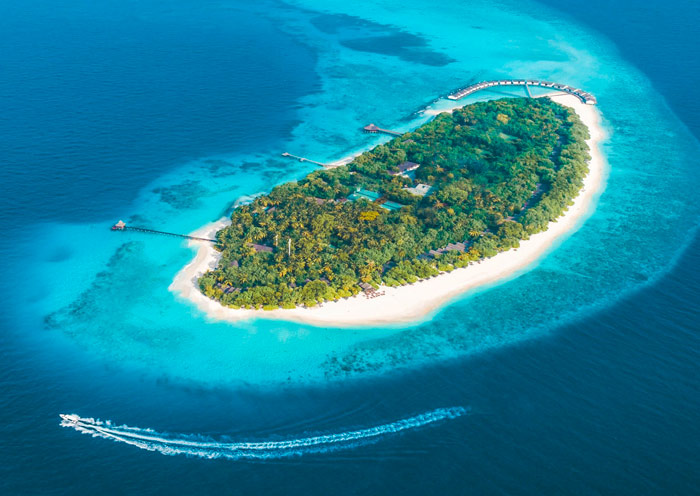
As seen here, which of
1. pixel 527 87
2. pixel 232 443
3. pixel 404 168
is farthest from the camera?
pixel 527 87

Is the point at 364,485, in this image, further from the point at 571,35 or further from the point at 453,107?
the point at 571,35

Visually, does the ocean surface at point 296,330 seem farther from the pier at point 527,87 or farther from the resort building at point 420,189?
the resort building at point 420,189

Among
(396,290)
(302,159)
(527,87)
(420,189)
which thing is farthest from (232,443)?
(527,87)

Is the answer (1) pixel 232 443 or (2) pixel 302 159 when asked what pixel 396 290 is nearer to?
(1) pixel 232 443

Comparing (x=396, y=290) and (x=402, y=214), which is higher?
(x=402, y=214)

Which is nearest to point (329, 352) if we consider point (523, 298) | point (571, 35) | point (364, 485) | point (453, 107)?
point (364, 485)

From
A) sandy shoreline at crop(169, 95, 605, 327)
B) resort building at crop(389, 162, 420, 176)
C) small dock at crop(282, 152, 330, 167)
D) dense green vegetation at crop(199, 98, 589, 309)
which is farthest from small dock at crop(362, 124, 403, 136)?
sandy shoreline at crop(169, 95, 605, 327)

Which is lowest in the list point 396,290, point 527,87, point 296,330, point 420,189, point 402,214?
point 296,330
